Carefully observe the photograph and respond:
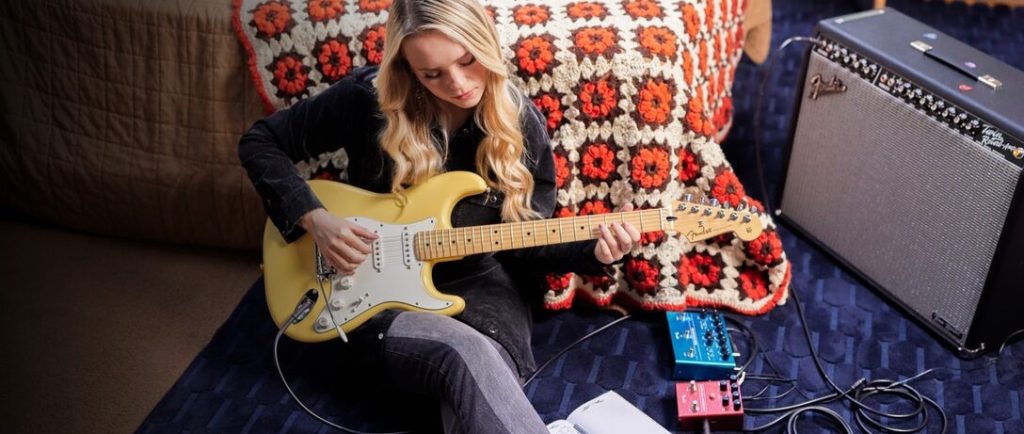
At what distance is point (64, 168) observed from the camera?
2139mm

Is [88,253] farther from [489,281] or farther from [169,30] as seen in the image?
[489,281]

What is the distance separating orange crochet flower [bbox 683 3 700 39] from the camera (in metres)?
1.84

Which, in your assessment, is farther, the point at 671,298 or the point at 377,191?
the point at 671,298

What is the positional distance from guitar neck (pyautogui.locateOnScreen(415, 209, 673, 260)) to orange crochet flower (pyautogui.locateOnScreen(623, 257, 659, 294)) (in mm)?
341

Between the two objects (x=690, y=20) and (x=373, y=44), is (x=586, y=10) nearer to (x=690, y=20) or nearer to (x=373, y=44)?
(x=690, y=20)

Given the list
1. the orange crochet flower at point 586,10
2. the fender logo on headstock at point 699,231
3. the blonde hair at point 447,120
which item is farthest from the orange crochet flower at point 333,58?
the fender logo on headstock at point 699,231

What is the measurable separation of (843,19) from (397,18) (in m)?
0.99

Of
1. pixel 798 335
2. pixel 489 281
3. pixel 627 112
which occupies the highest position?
pixel 627 112

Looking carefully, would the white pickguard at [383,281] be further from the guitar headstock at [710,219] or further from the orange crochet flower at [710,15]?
the orange crochet flower at [710,15]

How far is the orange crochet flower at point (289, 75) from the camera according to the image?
1876mm

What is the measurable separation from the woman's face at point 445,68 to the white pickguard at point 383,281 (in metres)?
0.23

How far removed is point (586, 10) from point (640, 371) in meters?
0.70

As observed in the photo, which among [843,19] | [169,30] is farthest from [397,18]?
[843,19]

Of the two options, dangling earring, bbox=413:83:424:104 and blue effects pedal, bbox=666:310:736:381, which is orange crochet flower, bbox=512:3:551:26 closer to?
dangling earring, bbox=413:83:424:104
